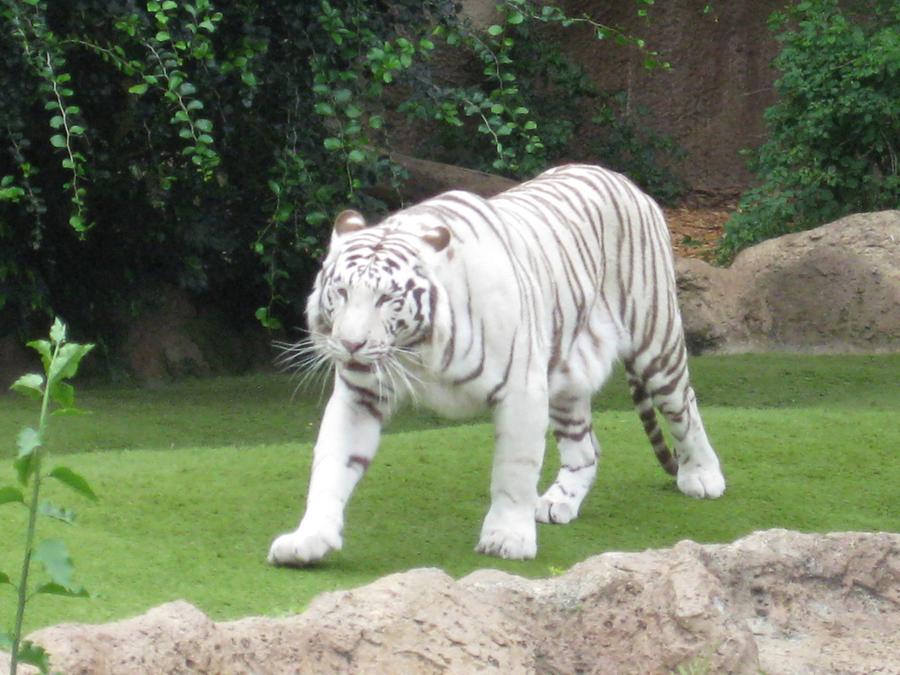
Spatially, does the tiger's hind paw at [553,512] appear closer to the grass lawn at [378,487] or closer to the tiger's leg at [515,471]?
the grass lawn at [378,487]

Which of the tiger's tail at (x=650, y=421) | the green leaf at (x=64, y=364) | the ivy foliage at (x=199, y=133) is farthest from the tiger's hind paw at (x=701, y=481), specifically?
the green leaf at (x=64, y=364)

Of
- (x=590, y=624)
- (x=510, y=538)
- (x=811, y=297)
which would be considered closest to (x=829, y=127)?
(x=811, y=297)

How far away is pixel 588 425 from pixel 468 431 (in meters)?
1.29

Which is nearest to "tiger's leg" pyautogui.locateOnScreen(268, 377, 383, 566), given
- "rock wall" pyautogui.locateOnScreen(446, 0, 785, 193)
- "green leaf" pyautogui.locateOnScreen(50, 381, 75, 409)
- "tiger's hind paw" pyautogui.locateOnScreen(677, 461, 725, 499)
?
"tiger's hind paw" pyautogui.locateOnScreen(677, 461, 725, 499)

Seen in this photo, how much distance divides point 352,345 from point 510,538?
0.83 meters

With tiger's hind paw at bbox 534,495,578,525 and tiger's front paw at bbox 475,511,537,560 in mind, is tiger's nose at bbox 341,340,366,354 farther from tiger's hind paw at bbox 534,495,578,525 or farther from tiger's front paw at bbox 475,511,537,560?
tiger's hind paw at bbox 534,495,578,525

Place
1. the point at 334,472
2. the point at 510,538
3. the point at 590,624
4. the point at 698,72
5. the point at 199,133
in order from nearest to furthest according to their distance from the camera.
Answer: the point at 590,624, the point at 334,472, the point at 510,538, the point at 199,133, the point at 698,72

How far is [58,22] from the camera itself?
690 cm

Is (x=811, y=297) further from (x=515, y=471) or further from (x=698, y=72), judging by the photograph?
(x=515, y=471)

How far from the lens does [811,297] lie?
9.05 meters

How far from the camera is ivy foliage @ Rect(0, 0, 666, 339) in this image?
616cm

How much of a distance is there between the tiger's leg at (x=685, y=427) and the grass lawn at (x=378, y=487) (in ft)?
0.28

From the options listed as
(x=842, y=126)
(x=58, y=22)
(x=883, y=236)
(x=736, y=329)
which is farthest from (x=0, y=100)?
(x=842, y=126)

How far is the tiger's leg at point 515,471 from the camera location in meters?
4.44
